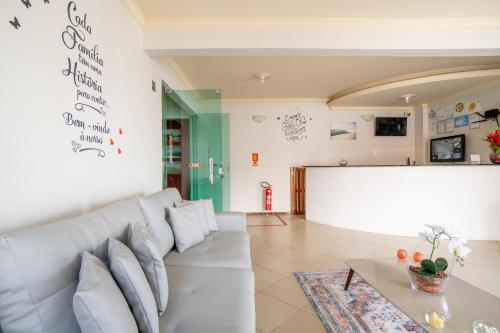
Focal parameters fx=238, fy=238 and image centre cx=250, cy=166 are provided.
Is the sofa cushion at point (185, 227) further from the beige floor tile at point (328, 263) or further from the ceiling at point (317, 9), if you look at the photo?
the ceiling at point (317, 9)

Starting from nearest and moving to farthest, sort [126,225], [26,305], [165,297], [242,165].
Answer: [26,305], [165,297], [126,225], [242,165]

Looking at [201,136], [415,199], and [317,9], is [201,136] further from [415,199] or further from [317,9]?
[415,199]

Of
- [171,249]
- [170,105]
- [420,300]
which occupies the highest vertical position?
[170,105]

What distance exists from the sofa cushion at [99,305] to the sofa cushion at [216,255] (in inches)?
34.1

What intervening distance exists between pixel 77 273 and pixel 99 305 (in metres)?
0.26

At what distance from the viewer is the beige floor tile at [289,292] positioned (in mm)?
1915

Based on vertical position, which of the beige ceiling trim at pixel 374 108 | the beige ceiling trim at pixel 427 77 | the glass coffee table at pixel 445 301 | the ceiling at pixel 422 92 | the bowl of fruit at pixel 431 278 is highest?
the beige ceiling trim at pixel 427 77

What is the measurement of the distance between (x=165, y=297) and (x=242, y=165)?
13.8 feet

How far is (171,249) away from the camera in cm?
186

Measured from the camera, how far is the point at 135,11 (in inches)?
86.8

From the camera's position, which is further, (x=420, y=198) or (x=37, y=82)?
(x=420, y=198)

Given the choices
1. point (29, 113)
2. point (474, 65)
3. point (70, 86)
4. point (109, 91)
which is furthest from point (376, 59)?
point (29, 113)

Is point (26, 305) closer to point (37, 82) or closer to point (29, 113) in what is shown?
point (29, 113)

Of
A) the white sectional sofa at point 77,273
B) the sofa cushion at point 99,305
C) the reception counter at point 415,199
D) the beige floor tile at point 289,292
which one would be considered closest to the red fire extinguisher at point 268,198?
the reception counter at point 415,199
